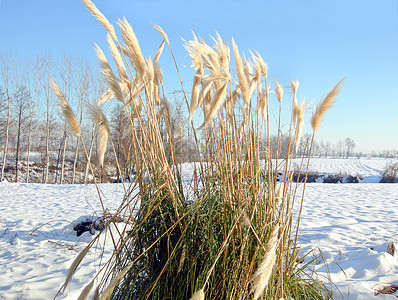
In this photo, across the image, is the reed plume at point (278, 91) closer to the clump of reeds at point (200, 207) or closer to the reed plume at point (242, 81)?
the clump of reeds at point (200, 207)

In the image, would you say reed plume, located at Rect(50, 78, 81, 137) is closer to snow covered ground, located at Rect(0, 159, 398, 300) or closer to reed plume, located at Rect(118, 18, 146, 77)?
reed plume, located at Rect(118, 18, 146, 77)

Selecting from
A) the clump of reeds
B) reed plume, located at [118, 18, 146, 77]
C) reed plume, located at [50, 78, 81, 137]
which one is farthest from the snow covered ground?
reed plume, located at [118, 18, 146, 77]

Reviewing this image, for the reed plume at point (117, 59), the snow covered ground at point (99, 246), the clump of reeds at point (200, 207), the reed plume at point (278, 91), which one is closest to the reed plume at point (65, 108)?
the clump of reeds at point (200, 207)

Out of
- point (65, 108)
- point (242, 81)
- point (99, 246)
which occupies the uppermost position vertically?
point (242, 81)

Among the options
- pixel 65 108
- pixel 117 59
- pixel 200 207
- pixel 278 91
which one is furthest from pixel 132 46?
pixel 278 91

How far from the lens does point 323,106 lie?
1383 mm

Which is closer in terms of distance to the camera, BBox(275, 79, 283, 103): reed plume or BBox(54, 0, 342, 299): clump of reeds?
BBox(54, 0, 342, 299): clump of reeds

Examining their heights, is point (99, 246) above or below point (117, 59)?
below

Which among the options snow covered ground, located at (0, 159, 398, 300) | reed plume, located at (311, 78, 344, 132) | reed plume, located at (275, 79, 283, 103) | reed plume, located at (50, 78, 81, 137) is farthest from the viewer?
snow covered ground, located at (0, 159, 398, 300)

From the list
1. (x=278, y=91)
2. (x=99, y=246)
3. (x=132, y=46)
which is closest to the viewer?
(x=132, y=46)

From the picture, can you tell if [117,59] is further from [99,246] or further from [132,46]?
[99,246]

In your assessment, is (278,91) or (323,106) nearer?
(323,106)

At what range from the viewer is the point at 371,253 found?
9.54 feet

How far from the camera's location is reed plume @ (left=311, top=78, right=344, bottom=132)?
135 centimetres
